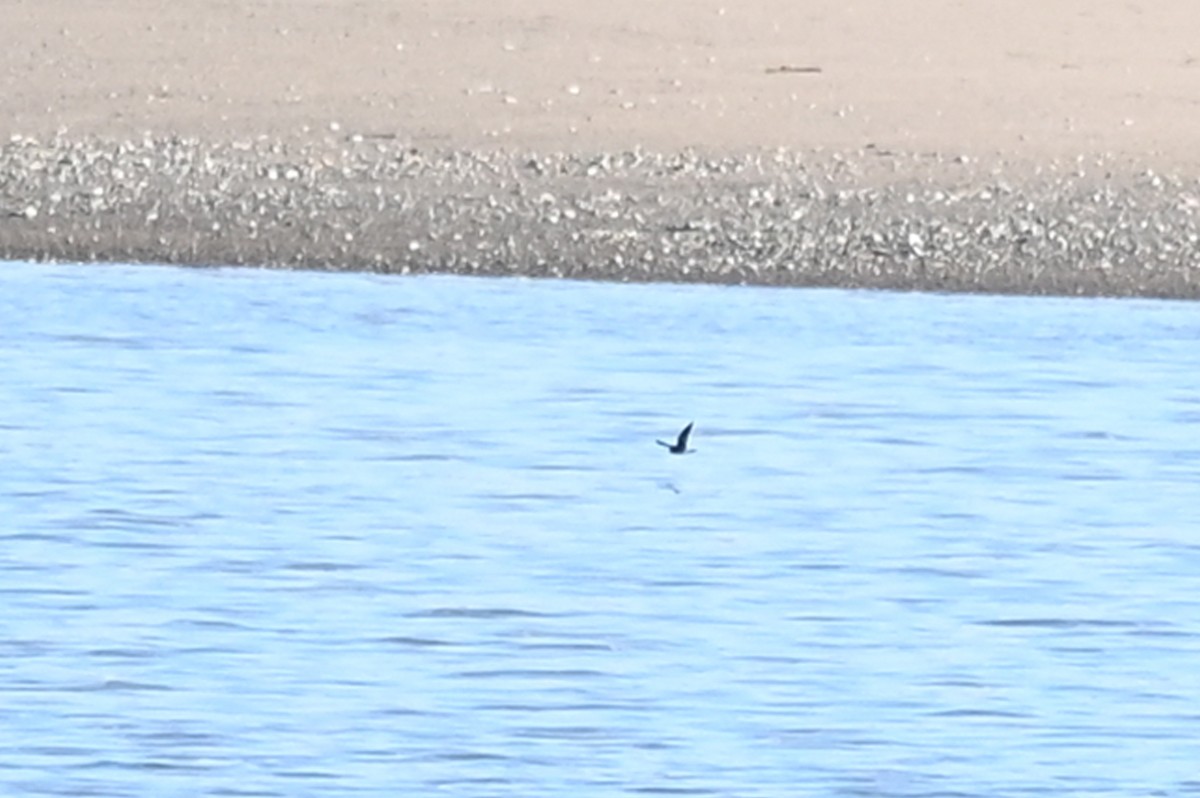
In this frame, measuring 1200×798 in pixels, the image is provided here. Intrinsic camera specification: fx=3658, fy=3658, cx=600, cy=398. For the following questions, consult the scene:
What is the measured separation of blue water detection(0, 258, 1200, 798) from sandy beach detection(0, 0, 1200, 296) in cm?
27

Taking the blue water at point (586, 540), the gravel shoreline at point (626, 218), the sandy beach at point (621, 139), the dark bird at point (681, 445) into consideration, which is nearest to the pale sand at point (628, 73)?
the sandy beach at point (621, 139)

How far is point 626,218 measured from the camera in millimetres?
12875

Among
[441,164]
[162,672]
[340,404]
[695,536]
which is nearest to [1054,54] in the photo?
[441,164]

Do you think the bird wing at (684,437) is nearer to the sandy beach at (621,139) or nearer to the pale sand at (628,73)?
the sandy beach at (621,139)

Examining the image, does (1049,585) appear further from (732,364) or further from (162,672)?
(732,364)

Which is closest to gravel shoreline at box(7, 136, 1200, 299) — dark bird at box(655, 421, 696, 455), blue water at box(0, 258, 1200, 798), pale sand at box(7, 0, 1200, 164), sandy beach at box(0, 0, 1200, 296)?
sandy beach at box(0, 0, 1200, 296)

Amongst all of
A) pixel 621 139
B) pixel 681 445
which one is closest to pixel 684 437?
pixel 681 445

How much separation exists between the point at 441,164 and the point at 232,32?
7.55 feet

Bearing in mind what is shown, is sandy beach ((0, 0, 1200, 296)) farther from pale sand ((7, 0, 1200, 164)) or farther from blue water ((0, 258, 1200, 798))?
blue water ((0, 258, 1200, 798))

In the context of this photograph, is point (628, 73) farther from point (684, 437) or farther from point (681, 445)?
point (684, 437)

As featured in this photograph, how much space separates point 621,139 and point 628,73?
3.34 feet

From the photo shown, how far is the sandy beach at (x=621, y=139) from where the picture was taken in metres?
12.7

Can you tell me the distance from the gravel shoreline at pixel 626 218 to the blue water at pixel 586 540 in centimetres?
20

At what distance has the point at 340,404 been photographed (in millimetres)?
10320
